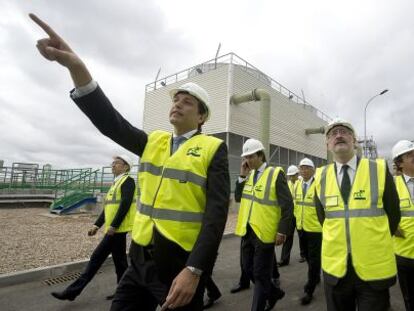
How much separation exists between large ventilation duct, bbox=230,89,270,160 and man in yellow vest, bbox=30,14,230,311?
566 inches

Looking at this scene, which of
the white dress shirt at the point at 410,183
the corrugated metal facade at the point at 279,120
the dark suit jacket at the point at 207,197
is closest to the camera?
the dark suit jacket at the point at 207,197

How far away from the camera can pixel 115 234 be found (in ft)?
14.4

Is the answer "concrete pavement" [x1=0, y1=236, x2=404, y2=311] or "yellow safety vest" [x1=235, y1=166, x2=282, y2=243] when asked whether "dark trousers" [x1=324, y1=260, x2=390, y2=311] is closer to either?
"yellow safety vest" [x1=235, y1=166, x2=282, y2=243]

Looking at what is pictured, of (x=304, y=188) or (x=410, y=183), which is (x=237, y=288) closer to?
(x=304, y=188)

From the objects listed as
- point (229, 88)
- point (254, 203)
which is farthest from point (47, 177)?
point (254, 203)

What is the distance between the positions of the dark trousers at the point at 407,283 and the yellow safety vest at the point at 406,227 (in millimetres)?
141

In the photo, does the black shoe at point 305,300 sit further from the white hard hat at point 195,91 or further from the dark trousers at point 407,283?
the white hard hat at point 195,91

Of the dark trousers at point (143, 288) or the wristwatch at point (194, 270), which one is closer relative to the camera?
the wristwatch at point (194, 270)

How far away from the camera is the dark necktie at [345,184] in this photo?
2.54 metres

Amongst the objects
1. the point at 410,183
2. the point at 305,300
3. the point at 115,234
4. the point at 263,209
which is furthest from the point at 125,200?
the point at 410,183

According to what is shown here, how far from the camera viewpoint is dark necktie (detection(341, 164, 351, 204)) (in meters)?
2.54

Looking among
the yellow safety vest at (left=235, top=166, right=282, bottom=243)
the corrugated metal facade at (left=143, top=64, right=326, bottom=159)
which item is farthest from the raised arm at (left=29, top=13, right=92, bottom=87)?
the corrugated metal facade at (left=143, top=64, right=326, bottom=159)

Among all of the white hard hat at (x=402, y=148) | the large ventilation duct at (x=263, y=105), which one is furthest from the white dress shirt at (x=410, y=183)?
the large ventilation duct at (x=263, y=105)

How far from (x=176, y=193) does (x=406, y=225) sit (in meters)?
2.86
